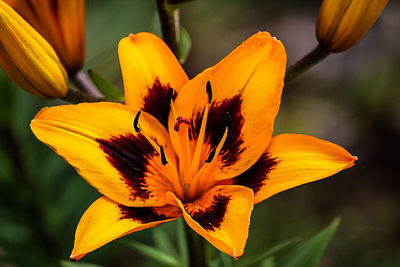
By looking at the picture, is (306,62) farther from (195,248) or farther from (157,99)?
(195,248)

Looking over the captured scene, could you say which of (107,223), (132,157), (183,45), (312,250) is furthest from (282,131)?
(107,223)

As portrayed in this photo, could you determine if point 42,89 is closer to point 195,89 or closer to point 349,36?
point 195,89

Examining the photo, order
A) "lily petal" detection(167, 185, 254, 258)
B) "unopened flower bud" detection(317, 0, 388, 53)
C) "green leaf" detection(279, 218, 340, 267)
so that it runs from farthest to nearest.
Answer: "green leaf" detection(279, 218, 340, 267) → "unopened flower bud" detection(317, 0, 388, 53) → "lily petal" detection(167, 185, 254, 258)

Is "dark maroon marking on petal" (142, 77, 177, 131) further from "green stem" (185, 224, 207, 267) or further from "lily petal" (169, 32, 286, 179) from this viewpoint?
"green stem" (185, 224, 207, 267)

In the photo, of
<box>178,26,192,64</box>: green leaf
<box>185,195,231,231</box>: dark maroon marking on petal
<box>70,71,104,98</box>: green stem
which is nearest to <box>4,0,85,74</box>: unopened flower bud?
<box>70,71,104,98</box>: green stem

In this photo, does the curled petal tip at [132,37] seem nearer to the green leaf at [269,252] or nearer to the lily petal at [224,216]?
the lily petal at [224,216]

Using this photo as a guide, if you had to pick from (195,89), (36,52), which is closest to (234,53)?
(195,89)

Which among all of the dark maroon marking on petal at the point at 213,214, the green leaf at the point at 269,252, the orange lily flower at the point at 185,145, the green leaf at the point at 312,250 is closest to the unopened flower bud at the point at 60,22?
the orange lily flower at the point at 185,145
